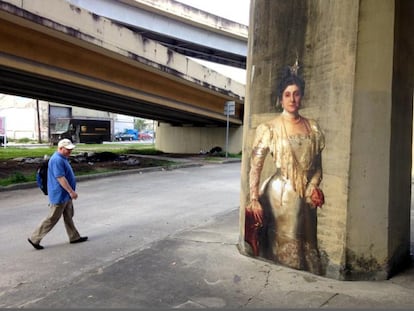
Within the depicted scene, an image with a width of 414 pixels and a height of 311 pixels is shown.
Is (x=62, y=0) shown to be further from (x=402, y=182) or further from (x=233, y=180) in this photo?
(x=402, y=182)

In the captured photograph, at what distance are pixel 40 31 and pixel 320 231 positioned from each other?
38.3 ft

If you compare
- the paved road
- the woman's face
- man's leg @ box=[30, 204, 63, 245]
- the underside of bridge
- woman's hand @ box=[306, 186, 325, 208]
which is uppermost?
the underside of bridge

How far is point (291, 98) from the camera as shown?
5.12 metres

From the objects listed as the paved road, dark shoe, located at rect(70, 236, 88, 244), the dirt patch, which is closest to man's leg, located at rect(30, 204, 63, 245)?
the paved road

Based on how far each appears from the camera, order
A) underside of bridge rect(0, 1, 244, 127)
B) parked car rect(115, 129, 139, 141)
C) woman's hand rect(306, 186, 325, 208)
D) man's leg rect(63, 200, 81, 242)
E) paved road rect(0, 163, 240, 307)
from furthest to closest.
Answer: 1. parked car rect(115, 129, 139, 141)
2. underside of bridge rect(0, 1, 244, 127)
3. man's leg rect(63, 200, 81, 242)
4. paved road rect(0, 163, 240, 307)
5. woman's hand rect(306, 186, 325, 208)

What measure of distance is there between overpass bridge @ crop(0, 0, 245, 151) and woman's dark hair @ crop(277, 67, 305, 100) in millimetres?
9226

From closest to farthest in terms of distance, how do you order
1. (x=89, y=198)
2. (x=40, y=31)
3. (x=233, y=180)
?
1. (x=89, y=198)
2. (x=40, y=31)
3. (x=233, y=180)

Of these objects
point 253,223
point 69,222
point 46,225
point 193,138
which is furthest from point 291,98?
point 193,138

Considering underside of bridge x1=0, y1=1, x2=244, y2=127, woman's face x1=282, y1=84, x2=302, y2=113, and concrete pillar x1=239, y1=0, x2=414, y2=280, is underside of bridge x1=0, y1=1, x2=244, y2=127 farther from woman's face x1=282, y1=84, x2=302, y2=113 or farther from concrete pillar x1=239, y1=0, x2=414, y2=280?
concrete pillar x1=239, y1=0, x2=414, y2=280

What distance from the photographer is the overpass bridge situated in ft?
42.6

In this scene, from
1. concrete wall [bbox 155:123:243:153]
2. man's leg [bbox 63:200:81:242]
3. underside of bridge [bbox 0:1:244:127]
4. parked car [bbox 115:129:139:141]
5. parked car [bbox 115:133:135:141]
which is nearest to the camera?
man's leg [bbox 63:200:81:242]

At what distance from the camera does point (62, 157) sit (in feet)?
21.4

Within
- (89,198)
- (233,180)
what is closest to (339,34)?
(89,198)

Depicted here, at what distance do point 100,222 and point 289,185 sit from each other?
454 centimetres
